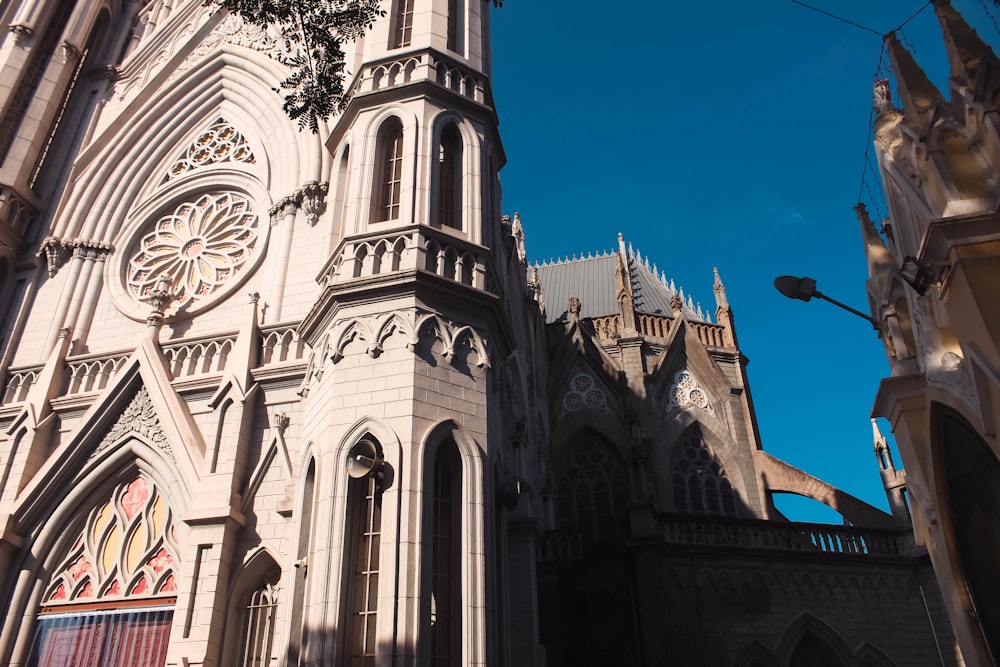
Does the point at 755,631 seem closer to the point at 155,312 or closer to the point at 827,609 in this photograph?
the point at 827,609

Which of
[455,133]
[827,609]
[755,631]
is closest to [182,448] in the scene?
[455,133]

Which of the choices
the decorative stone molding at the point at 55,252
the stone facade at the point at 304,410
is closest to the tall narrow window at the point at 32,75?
the stone facade at the point at 304,410

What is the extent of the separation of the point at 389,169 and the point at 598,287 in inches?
941

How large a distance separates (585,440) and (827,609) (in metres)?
10.5

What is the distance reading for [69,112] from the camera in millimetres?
19203

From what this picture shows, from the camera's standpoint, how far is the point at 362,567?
8.73 m

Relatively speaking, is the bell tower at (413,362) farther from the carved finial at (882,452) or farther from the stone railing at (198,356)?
the carved finial at (882,452)

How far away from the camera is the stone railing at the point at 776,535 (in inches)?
725

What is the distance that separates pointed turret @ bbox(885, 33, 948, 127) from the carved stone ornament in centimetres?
1249

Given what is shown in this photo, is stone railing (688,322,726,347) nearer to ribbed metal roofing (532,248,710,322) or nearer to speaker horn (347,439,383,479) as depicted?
ribbed metal roofing (532,248,710,322)

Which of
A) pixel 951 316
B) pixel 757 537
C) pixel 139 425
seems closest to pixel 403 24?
pixel 139 425

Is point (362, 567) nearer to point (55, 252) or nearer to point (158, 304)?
point (158, 304)

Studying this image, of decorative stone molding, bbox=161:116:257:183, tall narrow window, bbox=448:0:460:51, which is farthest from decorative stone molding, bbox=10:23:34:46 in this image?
tall narrow window, bbox=448:0:460:51

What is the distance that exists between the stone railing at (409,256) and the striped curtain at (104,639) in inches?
231
